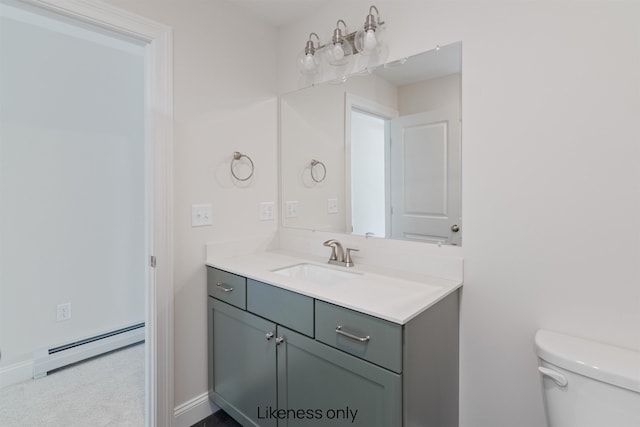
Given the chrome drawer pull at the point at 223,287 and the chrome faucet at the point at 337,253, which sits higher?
the chrome faucet at the point at 337,253

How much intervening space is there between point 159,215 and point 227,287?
19.5 inches

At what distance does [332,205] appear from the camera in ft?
6.41

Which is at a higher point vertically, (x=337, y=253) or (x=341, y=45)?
(x=341, y=45)

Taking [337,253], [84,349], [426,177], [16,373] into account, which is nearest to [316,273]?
[337,253]

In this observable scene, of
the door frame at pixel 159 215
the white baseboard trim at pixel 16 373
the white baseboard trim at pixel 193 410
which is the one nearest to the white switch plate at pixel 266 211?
the door frame at pixel 159 215

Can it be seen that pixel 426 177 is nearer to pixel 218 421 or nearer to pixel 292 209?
pixel 292 209

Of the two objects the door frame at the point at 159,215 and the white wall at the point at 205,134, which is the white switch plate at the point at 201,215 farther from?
the door frame at the point at 159,215

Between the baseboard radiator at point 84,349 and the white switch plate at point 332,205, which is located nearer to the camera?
the white switch plate at point 332,205

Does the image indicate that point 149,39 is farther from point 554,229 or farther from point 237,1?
point 554,229

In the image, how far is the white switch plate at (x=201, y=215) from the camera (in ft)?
5.75

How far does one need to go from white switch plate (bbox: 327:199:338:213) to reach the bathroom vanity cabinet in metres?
0.67

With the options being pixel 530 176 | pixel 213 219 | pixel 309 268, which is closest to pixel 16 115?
pixel 213 219

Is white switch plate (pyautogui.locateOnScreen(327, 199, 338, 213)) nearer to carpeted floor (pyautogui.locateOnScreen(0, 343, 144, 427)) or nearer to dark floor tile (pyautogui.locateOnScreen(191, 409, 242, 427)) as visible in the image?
dark floor tile (pyautogui.locateOnScreen(191, 409, 242, 427))

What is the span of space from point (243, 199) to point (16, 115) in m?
1.60
